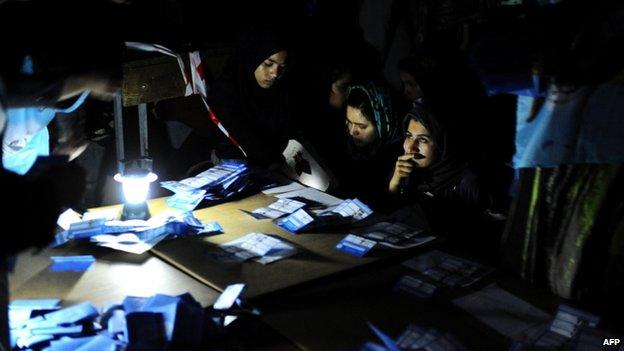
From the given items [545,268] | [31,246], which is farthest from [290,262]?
[31,246]

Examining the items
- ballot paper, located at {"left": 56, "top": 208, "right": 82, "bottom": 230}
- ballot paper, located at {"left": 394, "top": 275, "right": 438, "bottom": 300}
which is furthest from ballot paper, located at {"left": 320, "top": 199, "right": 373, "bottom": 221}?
ballot paper, located at {"left": 56, "top": 208, "right": 82, "bottom": 230}

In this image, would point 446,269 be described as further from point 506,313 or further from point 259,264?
point 259,264

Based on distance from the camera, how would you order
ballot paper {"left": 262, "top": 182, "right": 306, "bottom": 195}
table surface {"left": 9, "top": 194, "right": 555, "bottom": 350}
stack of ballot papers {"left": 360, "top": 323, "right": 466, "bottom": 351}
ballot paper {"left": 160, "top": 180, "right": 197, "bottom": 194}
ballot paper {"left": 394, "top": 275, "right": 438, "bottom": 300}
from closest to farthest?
stack of ballot papers {"left": 360, "top": 323, "right": 466, "bottom": 351}
table surface {"left": 9, "top": 194, "right": 555, "bottom": 350}
ballot paper {"left": 394, "top": 275, "right": 438, "bottom": 300}
ballot paper {"left": 160, "top": 180, "right": 197, "bottom": 194}
ballot paper {"left": 262, "top": 182, "right": 306, "bottom": 195}

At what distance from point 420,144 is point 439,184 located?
0.23 metres

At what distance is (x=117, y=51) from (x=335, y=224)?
1150mm

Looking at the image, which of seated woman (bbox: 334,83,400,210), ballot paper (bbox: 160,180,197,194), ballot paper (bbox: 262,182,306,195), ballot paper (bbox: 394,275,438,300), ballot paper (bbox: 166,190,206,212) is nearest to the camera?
ballot paper (bbox: 394,275,438,300)

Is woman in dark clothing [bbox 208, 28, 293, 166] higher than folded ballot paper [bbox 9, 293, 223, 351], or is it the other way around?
woman in dark clothing [bbox 208, 28, 293, 166]

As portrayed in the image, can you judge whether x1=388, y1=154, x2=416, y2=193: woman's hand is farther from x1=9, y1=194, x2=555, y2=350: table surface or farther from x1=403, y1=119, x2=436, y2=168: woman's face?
x1=9, y1=194, x2=555, y2=350: table surface

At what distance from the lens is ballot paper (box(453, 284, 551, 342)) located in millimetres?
1897

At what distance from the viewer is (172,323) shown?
1.77 m

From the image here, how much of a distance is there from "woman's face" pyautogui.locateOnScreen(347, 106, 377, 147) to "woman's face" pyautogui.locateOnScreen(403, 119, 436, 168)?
395mm

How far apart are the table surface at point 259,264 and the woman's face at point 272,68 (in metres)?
1.38

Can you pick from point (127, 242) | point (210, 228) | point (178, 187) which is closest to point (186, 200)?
point (178, 187)

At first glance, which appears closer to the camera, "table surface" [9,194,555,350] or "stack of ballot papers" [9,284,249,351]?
"stack of ballot papers" [9,284,249,351]
